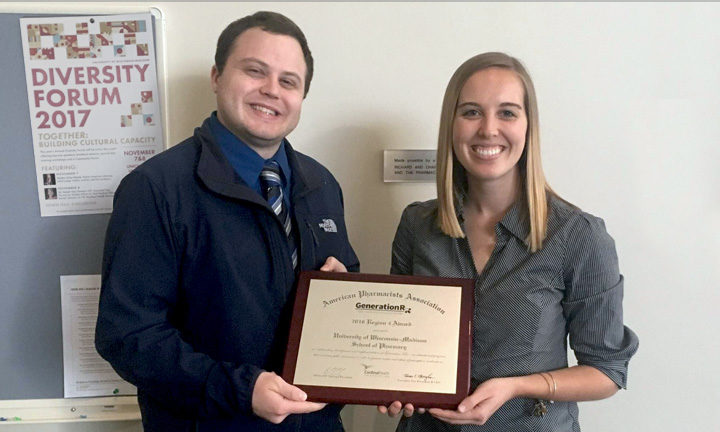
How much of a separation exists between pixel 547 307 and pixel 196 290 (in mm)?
822

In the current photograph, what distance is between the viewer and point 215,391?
49.6 inches

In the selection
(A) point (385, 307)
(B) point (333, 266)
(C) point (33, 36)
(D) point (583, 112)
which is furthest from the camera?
(D) point (583, 112)

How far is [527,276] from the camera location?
4.66 ft

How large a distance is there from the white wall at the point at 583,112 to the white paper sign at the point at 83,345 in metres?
0.51

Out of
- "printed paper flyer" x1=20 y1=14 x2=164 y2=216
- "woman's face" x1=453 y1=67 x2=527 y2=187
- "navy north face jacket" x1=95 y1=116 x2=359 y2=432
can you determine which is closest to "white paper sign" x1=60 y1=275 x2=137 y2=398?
"printed paper flyer" x1=20 y1=14 x2=164 y2=216

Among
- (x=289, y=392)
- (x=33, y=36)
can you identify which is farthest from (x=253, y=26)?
(x=289, y=392)

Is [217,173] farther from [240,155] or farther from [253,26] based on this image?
[253,26]

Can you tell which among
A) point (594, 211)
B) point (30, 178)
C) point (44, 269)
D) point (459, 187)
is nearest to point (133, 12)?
point (30, 178)

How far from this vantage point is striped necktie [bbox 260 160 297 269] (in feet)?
4.78

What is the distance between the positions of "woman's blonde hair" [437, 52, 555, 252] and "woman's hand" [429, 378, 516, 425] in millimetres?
334

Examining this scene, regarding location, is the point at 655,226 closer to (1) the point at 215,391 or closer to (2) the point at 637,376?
(2) the point at 637,376

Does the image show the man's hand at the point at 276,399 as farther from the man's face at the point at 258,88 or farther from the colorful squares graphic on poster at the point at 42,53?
the colorful squares graphic on poster at the point at 42,53

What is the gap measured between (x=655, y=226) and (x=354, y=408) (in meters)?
1.10

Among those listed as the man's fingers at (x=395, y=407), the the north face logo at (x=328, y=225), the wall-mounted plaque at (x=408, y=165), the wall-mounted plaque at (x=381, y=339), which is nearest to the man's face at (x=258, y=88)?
the the north face logo at (x=328, y=225)
